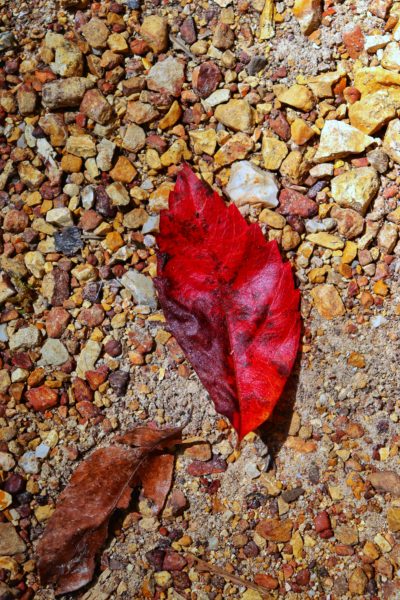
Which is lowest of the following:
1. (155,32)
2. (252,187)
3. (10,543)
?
(10,543)

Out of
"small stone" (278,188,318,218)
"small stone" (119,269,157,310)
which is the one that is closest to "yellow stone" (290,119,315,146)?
"small stone" (278,188,318,218)

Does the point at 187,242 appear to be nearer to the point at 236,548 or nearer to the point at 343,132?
the point at 343,132

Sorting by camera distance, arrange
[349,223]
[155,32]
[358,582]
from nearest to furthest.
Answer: [358,582] < [349,223] < [155,32]

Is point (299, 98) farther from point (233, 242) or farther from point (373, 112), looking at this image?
point (233, 242)

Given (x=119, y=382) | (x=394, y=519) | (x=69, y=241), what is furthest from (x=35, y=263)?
(x=394, y=519)

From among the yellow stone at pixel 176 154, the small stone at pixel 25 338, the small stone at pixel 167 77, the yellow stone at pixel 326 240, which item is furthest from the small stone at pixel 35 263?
the yellow stone at pixel 326 240

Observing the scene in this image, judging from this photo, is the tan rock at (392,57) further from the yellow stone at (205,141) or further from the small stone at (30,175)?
the small stone at (30,175)
